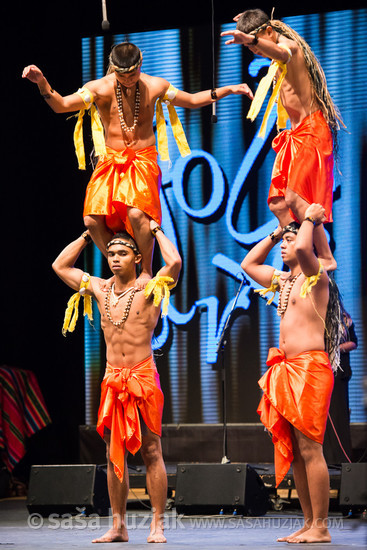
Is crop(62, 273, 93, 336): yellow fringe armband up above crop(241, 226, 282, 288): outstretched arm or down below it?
below

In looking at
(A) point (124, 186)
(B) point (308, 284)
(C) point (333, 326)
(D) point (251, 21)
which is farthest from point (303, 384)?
(D) point (251, 21)

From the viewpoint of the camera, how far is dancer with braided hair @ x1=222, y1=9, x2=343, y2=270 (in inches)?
175

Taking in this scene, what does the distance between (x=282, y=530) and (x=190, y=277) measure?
2.92 m

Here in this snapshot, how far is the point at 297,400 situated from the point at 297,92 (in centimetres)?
157

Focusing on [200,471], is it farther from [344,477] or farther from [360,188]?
[360,188]

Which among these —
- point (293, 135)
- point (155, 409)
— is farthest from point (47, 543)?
point (293, 135)

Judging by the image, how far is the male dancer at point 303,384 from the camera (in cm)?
425

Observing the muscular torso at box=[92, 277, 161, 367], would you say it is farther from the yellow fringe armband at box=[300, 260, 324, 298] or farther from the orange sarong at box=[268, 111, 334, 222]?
the orange sarong at box=[268, 111, 334, 222]

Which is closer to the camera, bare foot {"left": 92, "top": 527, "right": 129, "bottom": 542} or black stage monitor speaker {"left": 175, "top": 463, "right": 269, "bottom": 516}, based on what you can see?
bare foot {"left": 92, "top": 527, "right": 129, "bottom": 542}

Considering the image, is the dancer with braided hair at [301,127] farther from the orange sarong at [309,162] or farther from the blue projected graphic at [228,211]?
the blue projected graphic at [228,211]

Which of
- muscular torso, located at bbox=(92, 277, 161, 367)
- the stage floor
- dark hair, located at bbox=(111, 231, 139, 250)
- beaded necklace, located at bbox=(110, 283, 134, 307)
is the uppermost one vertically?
dark hair, located at bbox=(111, 231, 139, 250)

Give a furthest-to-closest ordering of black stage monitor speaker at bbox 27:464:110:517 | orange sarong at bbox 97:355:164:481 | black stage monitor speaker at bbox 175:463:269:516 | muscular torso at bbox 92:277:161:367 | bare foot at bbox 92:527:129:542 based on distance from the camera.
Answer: black stage monitor speaker at bbox 27:464:110:517 → black stage monitor speaker at bbox 175:463:269:516 → muscular torso at bbox 92:277:161:367 → orange sarong at bbox 97:355:164:481 → bare foot at bbox 92:527:129:542

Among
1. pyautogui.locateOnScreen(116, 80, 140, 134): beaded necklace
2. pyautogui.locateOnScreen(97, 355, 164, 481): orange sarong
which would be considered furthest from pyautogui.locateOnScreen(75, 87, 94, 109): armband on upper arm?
pyautogui.locateOnScreen(97, 355, 164, 481): orange sarong

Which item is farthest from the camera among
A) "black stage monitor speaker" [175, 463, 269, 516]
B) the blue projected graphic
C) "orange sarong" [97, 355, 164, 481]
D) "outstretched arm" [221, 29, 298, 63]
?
the blue projected graphic
